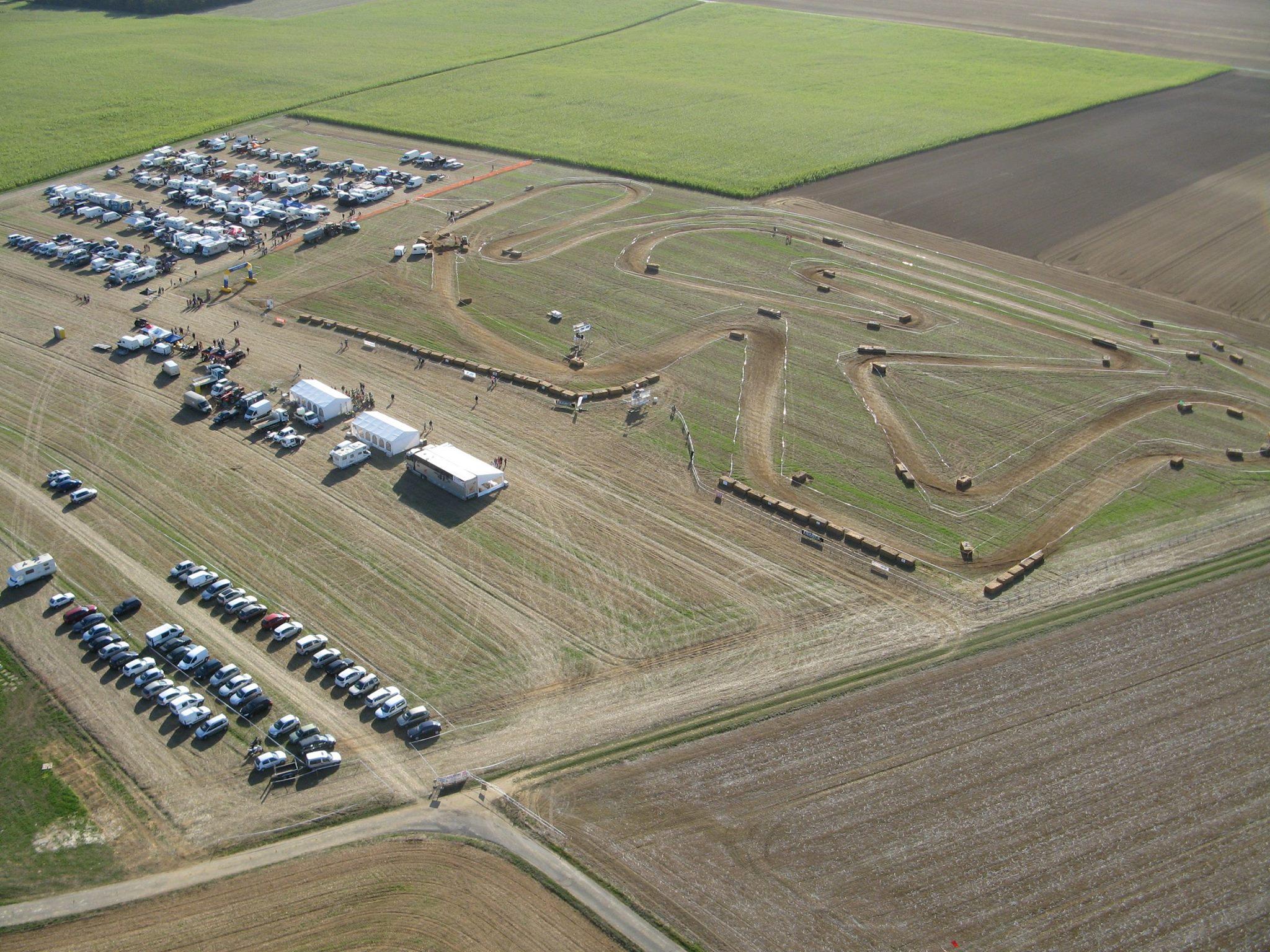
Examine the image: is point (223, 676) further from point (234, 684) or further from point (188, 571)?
point (188, 571)

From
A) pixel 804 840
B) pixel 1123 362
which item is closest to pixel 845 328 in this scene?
pixel 1123 362

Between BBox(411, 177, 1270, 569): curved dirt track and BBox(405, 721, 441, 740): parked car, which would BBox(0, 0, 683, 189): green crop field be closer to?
BBox(411, 177, 1270, 569): curved dirt track

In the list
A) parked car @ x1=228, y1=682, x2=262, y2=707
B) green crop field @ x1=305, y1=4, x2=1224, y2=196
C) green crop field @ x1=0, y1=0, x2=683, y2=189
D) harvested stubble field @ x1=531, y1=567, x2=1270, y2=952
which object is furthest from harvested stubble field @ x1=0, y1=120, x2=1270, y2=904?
green crop field @ x1=0, y1=0, x2=683, y2=189

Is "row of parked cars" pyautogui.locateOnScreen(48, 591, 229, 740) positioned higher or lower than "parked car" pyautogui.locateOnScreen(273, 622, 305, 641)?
lower

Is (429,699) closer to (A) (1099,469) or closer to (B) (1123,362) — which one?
(A) (1099,469)

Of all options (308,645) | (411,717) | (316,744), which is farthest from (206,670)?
(411,717)

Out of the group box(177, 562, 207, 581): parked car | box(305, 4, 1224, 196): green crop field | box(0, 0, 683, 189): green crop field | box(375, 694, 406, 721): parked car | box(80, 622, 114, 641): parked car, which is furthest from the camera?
box(0, 0, 683, 189): green crop field
